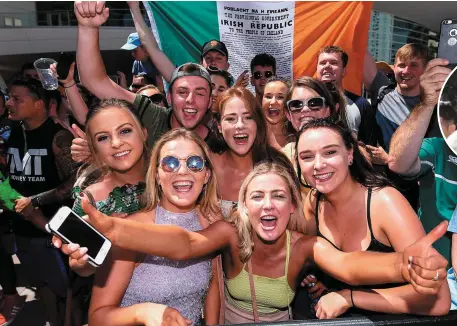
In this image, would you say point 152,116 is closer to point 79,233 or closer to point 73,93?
point 73,93

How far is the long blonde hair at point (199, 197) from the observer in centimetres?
203

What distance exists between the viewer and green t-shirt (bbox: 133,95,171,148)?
9.09 feet

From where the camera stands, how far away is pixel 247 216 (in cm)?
200

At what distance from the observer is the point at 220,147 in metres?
2.80

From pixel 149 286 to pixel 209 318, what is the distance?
37cm

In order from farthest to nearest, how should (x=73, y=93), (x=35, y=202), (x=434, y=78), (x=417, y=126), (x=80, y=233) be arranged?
(x=35, y=202) → (x=73, y=93) → (x=417, y=126) → (x=434, y=78) → (x=80, y=233)

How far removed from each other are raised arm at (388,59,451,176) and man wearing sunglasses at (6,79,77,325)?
7.15ft

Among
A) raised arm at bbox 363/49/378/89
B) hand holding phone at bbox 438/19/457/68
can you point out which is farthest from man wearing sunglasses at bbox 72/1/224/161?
raised arm at bbox 363/49/378/89

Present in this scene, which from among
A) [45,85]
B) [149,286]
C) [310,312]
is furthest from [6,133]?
[310,312]

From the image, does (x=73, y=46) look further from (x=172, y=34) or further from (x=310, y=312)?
(x=310, y=312)

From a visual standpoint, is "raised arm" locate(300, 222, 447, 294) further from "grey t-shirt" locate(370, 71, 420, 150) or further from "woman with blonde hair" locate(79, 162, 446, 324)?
"grey t-shirt" locate(370, 71, 420, 150)

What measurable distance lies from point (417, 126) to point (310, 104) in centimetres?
72

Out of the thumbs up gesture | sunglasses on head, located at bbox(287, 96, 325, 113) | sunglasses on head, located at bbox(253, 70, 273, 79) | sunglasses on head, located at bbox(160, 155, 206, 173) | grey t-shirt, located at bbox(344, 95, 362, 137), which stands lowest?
the thumbs up gesture

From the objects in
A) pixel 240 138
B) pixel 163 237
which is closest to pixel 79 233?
pixel 163 237
